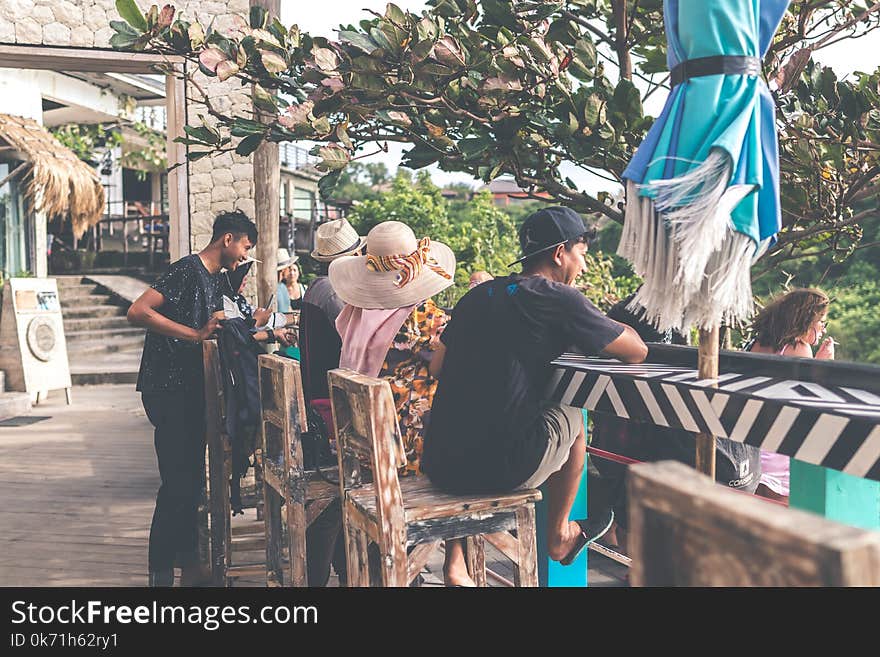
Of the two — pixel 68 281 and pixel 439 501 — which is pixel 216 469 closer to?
pixel 439 501

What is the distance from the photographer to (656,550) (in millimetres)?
771

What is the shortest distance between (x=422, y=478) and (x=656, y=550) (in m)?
2.01

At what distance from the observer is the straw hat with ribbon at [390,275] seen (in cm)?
313

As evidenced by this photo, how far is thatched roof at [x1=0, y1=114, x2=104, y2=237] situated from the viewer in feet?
35.4

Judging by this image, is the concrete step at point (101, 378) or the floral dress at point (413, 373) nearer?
the floral dress at point (413, 373)

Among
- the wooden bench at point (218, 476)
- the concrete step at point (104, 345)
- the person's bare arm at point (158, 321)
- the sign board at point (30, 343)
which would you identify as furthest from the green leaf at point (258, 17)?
the concrete step at point (104, 345)

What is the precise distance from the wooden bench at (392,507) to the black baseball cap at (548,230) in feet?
2.47

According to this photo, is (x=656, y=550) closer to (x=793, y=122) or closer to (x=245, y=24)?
(x=793, y=122)

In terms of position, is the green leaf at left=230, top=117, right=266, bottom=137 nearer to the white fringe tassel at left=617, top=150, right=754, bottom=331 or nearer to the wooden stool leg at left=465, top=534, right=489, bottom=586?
the white fringe tassel at left=617, top=150, right=754, bottom=331

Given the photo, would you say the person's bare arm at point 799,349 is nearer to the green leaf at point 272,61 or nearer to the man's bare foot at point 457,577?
the man's bare foot at point 457,577

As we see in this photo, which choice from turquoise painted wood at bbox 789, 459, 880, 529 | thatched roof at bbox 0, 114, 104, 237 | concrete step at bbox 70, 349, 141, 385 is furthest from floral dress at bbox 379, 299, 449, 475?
thatched roof at bbox 0, 114, 104, 237

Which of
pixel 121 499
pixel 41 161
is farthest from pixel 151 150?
pixel 121 499

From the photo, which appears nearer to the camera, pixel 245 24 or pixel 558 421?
pixel 558 421

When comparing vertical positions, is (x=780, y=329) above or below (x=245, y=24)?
below
